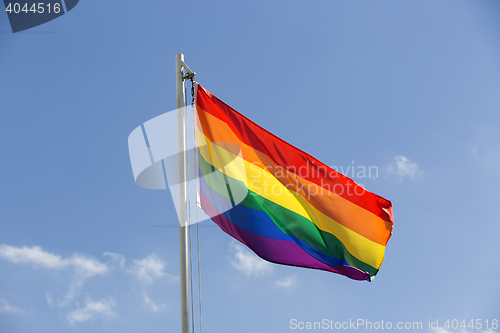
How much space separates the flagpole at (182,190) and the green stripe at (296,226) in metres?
0.68

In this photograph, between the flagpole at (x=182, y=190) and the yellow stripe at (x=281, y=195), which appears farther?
the yellow stripe at (x=281, y=195)

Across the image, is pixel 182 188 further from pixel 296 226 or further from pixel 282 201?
pixel 296 226

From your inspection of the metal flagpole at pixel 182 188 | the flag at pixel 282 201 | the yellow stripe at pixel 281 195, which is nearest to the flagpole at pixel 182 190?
the metal flagpole at pixel 182 188

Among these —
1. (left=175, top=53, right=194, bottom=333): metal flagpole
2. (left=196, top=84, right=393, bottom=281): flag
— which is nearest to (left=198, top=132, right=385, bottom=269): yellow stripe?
(left=196, top=84, right=393, bottom=281): flag

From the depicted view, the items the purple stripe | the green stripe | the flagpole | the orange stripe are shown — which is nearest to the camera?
the flagpole

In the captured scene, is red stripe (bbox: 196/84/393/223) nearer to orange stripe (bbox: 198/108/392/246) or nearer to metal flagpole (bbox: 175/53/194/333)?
orange stripe (bbox: 198/108/392/246)

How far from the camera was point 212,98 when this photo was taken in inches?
366

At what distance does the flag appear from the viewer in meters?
8.88

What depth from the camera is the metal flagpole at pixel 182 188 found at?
25.1ft

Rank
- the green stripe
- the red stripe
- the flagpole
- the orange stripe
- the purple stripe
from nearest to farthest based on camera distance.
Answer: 1. the flagpole
2. the purple stripe
3. the green stripe
4. the orange stripe
5. the red stripe

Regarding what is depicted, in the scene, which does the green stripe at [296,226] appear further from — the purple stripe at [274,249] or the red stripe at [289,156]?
the red stripe at [289,156]

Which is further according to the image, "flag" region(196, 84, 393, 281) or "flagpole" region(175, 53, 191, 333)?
"flag" region(196, 84, 393, 281)

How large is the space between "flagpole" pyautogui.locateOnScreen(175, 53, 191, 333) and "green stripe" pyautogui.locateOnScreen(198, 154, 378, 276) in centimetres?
68

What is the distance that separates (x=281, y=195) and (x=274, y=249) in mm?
1107
